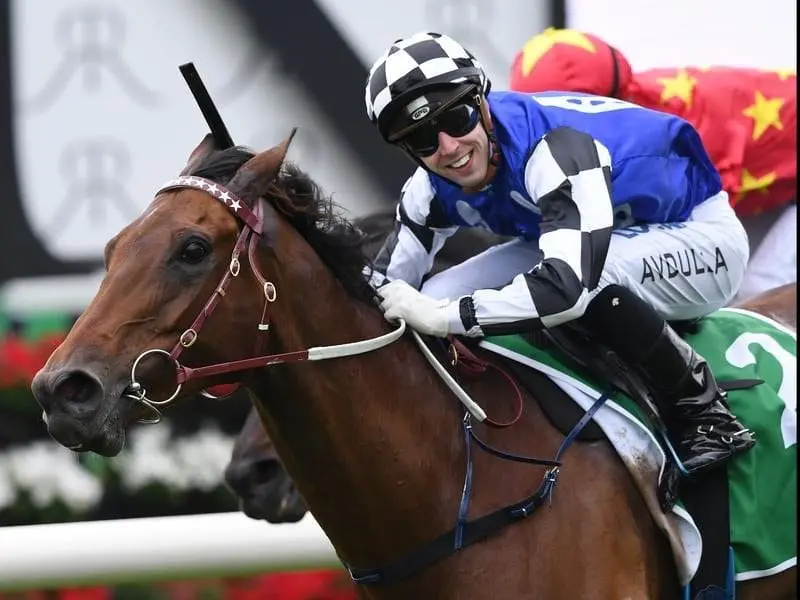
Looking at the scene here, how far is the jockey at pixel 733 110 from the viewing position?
168 inches

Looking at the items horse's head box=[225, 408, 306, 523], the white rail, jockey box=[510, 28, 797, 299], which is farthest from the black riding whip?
jockey box=[510, 28, 797, 299]

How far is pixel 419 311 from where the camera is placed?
8.43 ft

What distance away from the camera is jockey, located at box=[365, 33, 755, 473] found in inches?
101

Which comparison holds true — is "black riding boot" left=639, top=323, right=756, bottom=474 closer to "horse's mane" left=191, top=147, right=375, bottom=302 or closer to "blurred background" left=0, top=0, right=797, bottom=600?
"horse's mane" left=191, top=147, right=375, bottom=302

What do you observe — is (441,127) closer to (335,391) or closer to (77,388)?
(335,391)

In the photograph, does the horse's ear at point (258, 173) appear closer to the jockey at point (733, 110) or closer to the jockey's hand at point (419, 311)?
the jockey's hand at point (419, 311)

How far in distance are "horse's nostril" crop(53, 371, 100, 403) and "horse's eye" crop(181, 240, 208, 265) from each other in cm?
27

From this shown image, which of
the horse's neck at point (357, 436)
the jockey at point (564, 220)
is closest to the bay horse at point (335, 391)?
the horse's neck at point (357, 436)

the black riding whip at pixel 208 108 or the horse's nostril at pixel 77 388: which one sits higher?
the black riding whip at pixel 208 108

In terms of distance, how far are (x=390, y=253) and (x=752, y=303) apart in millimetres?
963

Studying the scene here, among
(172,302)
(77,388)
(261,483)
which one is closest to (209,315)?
(172,302)

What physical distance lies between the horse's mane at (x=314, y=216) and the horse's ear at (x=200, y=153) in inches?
0.5

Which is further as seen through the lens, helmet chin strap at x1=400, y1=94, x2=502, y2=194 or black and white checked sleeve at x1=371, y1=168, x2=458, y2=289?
black and white checked sleeve at x1=371, y1=168, x2=458, y2=289

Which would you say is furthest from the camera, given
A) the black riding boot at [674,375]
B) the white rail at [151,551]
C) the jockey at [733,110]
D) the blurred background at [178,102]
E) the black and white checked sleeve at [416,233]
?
the blurred background at [178,102]
